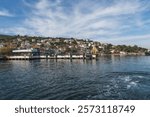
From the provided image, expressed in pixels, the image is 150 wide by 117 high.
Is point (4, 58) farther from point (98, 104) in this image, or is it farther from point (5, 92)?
point (98, 104)

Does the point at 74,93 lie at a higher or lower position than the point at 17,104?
lower

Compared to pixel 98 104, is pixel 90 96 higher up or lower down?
lower down

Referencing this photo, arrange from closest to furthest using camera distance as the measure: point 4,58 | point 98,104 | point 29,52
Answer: point 98,104
point 4,58
point 29,52

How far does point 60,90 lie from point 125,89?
411 inches

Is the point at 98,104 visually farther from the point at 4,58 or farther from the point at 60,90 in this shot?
the point at 4,58

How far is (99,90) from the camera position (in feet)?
131

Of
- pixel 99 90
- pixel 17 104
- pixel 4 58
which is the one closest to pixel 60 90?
pixel 99 90

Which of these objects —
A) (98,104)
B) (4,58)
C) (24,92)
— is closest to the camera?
(98,104)

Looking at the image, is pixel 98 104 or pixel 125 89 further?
pixel 125 89

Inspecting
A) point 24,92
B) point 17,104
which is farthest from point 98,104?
point 24,92

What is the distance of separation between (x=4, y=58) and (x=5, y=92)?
487 ft

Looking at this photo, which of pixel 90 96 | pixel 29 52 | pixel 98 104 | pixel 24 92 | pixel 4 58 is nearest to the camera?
pixel 98 104

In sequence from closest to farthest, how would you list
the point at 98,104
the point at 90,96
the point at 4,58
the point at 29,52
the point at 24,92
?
the point at 98,104, the point at 90,96, the point at 24,92, the point at 4,58, the point at 29,52

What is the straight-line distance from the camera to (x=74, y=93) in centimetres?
3750
